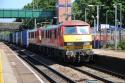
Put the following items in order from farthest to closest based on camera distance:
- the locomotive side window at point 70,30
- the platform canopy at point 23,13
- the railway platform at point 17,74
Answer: the platform canopy at point 23,13 < the locomotive side window at point 70,30 < the railway platform at point 17,74

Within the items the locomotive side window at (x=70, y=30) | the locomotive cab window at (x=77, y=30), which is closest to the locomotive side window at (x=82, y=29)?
the locomotive cab window at (x=77, y=30)

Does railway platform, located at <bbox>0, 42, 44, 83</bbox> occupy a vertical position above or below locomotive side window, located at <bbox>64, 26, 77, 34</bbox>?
below

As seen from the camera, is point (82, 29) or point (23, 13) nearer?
point (82, 29)

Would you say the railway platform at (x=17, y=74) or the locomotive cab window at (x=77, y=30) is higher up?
the locomotive cab window at (x=77, y=30)

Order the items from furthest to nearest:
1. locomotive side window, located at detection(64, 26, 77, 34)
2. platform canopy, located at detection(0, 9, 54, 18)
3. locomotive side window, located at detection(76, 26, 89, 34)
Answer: platform canopy, located at detection(0, 9, 54, 18)
locomotive side window, located at detection(64, 26, 77, 34)
locomotive side window, located at detection(76, 26, 89, 34)

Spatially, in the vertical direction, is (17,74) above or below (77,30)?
below

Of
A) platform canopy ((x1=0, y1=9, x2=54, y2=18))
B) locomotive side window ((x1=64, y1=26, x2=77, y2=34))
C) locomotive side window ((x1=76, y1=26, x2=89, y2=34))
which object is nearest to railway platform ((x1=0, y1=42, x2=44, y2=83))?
locomotive side window ((x1=64, y1=26, x2=77, y2=34))

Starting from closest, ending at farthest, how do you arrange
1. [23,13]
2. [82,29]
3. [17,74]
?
[17,74] < [82,29] < [23,13]

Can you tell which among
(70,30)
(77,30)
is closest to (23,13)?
(70,30)

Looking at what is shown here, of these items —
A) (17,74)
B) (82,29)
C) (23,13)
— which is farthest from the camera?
(23,13)

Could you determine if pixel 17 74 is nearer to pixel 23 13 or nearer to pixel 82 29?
pixel 82 29

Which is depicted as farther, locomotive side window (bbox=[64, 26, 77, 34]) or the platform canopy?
the platform canopy

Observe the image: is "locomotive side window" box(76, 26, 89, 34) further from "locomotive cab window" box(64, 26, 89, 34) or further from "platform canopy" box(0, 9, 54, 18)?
"platform canopy" box(0, 9, 54, 18)

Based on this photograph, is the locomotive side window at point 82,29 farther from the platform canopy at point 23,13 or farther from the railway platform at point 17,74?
the platform canopy at point 23,13
